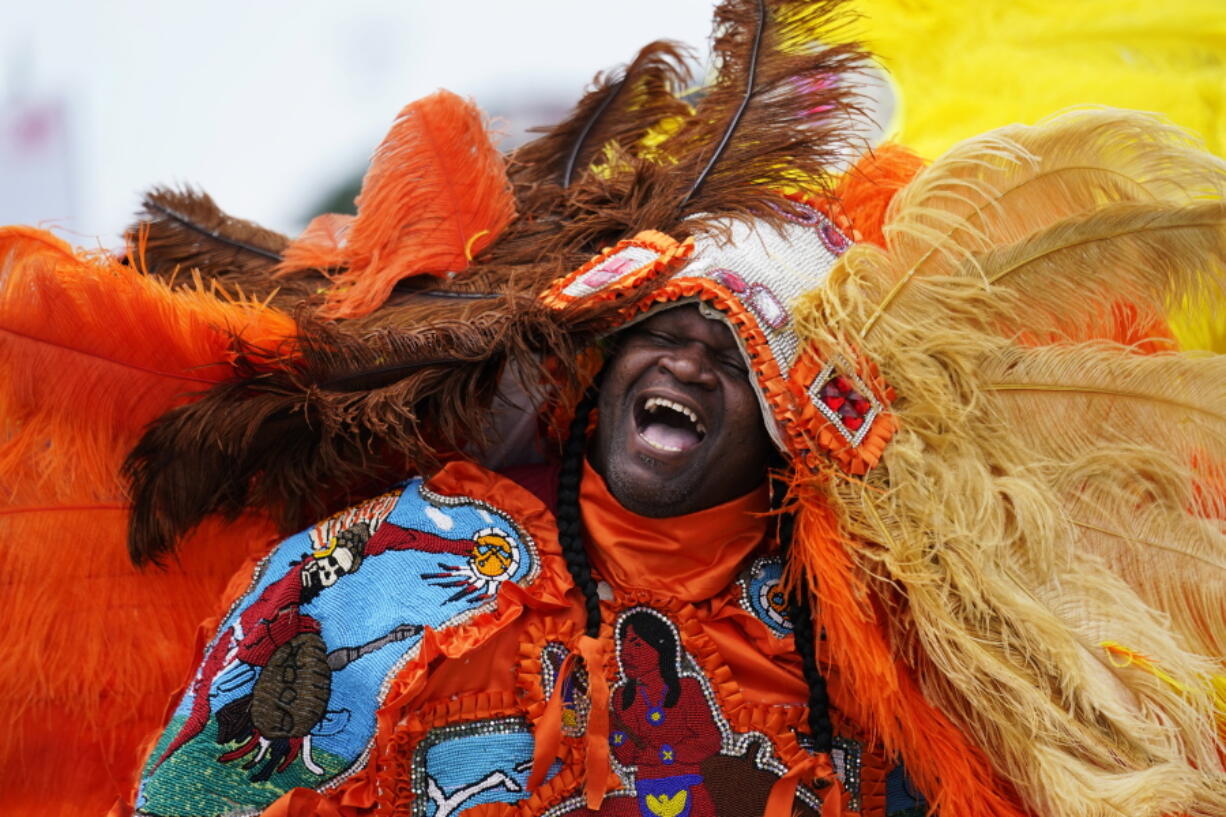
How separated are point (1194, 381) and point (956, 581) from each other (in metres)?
0.56

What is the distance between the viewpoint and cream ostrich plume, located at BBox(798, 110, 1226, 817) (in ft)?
6.36

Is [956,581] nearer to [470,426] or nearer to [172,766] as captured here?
[470,426]

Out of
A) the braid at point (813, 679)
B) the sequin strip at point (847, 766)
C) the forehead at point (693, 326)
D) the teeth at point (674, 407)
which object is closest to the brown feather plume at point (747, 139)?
the forehead at point (693, 326)

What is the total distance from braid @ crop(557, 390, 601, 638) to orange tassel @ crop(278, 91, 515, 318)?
15.5 inches

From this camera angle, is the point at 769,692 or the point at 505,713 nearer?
the point at 505,713

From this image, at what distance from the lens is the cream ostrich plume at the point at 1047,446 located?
194cm

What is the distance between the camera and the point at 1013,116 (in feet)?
9.21

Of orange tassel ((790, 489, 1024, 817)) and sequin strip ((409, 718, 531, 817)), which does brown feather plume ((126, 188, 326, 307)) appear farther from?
orange tassel ((790, 489, 1024, 817))

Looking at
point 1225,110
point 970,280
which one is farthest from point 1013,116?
point 970,280

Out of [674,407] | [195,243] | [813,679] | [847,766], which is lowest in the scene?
[847,766]

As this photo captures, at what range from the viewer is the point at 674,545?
2.18m

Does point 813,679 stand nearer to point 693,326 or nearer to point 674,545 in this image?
point 674,545

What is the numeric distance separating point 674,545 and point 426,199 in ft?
2.83

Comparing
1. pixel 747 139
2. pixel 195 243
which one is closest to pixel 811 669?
pixel 747 139
